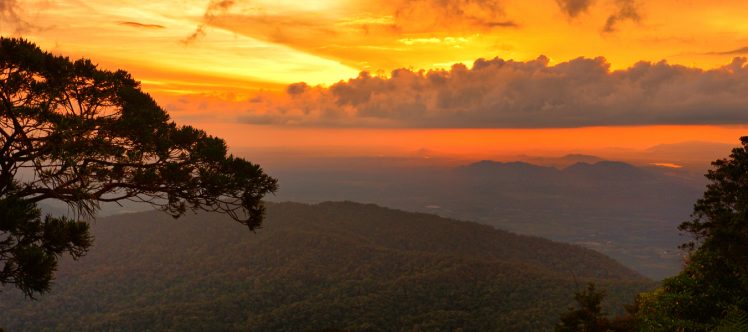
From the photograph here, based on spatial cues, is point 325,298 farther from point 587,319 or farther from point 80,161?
point 80,161

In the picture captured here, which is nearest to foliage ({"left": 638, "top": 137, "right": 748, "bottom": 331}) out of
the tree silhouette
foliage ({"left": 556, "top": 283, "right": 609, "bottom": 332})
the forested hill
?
the tree silhouette

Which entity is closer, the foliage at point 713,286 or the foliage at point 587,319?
the foliage at point 713,286

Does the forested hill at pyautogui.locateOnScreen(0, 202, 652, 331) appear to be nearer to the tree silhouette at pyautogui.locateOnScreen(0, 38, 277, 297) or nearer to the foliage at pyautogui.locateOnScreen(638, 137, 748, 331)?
the foliage at pyautogui.locateOnScreen(638, 137, 748, 331)

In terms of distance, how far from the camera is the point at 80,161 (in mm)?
9555

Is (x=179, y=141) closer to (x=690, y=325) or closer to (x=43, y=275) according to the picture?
(x=43, y=275)

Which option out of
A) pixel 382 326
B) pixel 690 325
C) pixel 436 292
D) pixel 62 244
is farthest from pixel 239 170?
pixel 436 292

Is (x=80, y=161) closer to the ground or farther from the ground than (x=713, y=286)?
farther from the ground

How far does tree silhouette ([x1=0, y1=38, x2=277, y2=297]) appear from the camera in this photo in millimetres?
8633

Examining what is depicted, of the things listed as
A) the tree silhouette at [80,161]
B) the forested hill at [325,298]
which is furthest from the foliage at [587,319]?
the forested hill at [325,298]

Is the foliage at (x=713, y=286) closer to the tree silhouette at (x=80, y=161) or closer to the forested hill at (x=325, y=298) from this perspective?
the tree silhouette at (x=80, y=161)

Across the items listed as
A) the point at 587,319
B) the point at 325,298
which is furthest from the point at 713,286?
the point at 325,298

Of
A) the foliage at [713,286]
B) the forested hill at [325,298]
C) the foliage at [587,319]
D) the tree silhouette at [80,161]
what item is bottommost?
the forested hill at [325,298]

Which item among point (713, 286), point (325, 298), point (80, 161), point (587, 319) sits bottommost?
point (325, 298)

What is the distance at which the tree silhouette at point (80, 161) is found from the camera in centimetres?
863
